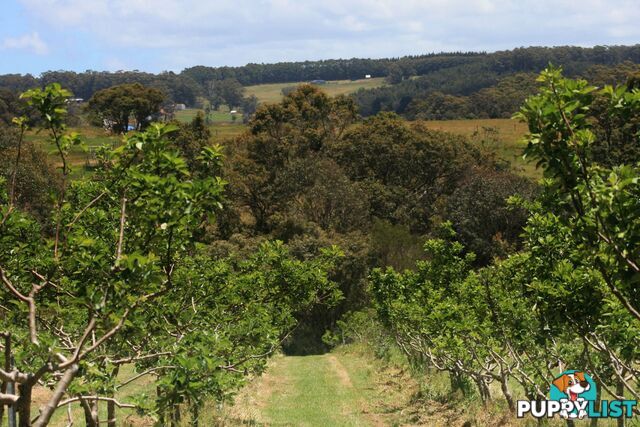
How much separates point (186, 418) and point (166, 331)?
19.5 feet

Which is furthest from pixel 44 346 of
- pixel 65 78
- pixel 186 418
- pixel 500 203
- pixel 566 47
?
pixel 566 47

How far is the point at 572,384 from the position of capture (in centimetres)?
1123

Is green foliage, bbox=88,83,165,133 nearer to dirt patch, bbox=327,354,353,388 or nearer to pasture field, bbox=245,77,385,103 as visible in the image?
dirt patch, bbox=327,354,353,388

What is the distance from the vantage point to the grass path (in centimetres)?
1722

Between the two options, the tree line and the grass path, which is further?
the tree line

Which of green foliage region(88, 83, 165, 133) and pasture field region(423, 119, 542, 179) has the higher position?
green foliage region(88, 83, 165, 133)

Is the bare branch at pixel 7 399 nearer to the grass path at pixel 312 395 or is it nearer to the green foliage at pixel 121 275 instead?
the green foliage at pixel 121 275

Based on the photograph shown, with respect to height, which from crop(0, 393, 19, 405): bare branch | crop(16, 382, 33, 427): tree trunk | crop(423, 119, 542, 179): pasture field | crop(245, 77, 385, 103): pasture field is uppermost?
crop(245, 77, 385, 103): pasture field

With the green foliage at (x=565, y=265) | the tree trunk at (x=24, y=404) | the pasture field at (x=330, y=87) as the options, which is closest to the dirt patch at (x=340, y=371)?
the green foliage at (x=565, y=265)

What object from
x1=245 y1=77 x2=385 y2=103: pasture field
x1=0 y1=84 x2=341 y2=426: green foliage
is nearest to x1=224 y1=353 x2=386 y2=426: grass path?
x1=0 y1=84 x2=341 y2=426: green foliage

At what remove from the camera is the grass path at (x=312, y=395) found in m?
17.2

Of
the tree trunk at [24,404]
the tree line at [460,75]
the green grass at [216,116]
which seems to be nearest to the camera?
the tree trunk at [24,404]

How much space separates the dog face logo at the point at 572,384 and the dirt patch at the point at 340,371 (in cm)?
1194

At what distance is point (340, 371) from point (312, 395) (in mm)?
4961
